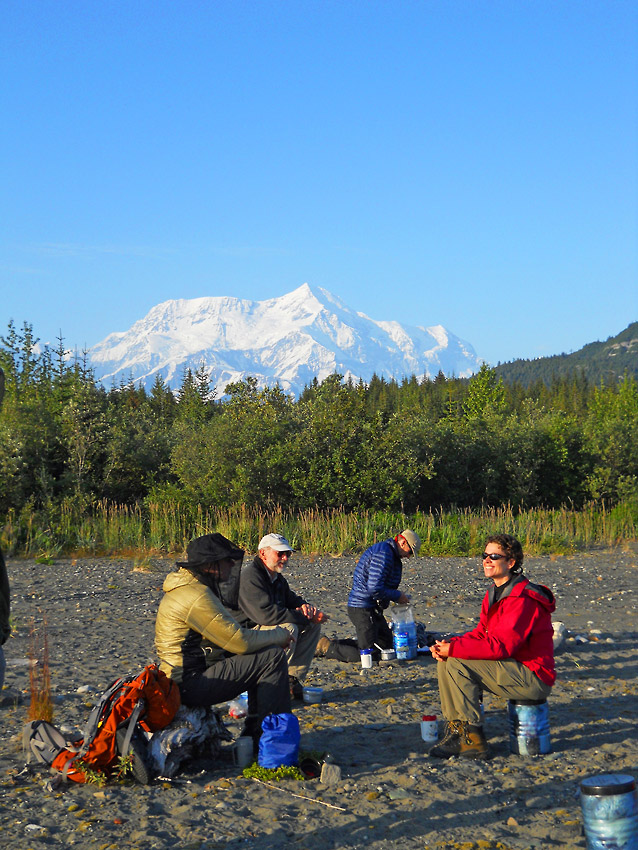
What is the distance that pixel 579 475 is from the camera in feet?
96.3

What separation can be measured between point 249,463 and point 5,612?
53.9 ft

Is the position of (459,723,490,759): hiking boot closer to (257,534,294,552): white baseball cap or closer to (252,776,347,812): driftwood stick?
(252,776,347,812): driftwood stick

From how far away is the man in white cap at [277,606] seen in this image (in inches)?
265

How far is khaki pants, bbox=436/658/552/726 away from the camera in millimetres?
5516

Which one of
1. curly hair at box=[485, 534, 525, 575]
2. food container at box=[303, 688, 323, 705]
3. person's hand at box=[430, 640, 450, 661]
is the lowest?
food container at box=[303, 688, 323, 705]

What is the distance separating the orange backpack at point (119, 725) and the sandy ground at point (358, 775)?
0.13m

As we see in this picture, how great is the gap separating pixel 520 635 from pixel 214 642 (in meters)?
2.02

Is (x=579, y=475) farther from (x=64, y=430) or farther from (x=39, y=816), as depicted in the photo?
(x=39, y=816)

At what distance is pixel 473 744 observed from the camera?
18.1 ft

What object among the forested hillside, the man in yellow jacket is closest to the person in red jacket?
the man in yellow jacket

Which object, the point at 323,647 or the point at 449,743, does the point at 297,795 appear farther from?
the point at 323,647

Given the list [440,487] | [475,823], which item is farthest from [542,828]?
[440,487]

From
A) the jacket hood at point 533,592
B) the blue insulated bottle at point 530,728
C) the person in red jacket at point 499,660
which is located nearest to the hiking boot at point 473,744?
the person in red jacket at point 499,660

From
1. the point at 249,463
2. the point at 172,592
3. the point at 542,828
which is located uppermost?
the point at 249,463
